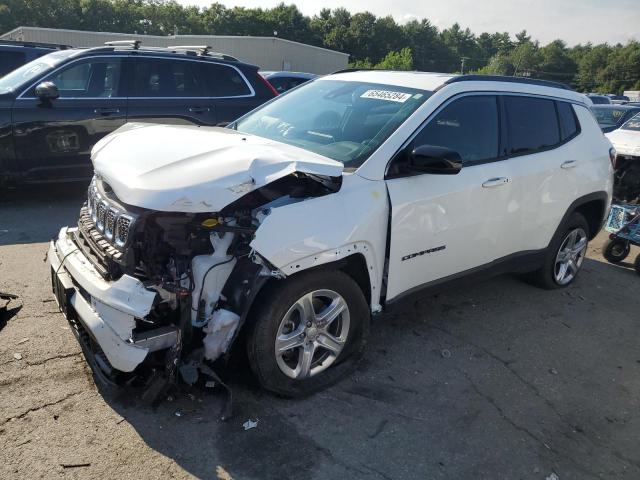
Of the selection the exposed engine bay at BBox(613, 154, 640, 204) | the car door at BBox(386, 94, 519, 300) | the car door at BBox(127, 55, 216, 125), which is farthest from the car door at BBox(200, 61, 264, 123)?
the exposed engine bay at BBox(613, 154, 640, 204)

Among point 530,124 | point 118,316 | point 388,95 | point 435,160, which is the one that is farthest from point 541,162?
point 118,316

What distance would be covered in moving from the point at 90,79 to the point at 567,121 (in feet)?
18.4

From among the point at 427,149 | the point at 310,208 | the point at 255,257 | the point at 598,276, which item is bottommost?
Result: the point at 598,276

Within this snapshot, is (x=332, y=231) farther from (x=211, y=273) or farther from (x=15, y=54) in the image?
(x=15, y=54)

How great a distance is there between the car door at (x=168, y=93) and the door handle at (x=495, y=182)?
15.0 feet

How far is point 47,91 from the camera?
20.1 ft

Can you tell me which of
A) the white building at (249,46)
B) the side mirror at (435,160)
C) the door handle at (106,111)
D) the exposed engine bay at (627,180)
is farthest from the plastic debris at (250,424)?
the white building at (249,46)

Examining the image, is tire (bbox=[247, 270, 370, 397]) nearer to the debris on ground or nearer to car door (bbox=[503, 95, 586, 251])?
the debris on ground

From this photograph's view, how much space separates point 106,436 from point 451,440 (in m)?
1.87

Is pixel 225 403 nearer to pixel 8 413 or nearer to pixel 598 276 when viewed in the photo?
pixel 8 413

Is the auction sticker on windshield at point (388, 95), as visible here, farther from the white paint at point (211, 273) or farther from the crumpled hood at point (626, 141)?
the crumpled hood at point (626, 141)

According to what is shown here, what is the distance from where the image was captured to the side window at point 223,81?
7469 mm

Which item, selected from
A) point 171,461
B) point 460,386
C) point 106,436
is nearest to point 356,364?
point 460,386

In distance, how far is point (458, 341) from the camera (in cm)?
414
